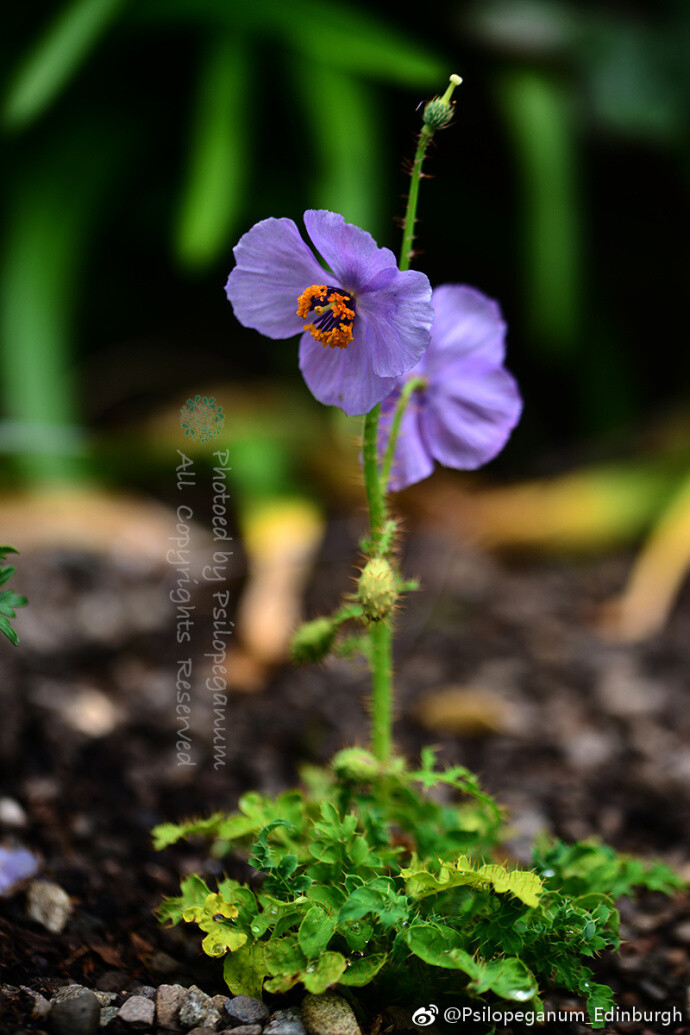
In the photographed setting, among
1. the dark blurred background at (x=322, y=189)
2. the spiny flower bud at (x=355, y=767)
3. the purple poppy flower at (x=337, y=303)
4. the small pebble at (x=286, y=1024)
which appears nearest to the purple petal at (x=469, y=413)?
the purple poppy flower at (x=337, y=303)

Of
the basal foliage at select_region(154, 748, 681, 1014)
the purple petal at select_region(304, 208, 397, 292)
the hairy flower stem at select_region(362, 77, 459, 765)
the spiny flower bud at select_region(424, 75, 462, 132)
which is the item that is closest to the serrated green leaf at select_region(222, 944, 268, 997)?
the basal foliage at select_region(154, 748, 681, 1014)

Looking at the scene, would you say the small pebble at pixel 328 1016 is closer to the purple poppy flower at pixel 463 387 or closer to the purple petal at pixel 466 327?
A: the purple poppy flower at pixel 463 387

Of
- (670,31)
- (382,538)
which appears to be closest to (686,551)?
(382,538)

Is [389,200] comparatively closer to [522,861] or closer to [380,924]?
[522,861]

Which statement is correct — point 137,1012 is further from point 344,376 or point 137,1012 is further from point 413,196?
point 413,196

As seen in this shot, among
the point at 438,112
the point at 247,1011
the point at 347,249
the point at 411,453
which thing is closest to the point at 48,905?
the point at 247,1011
